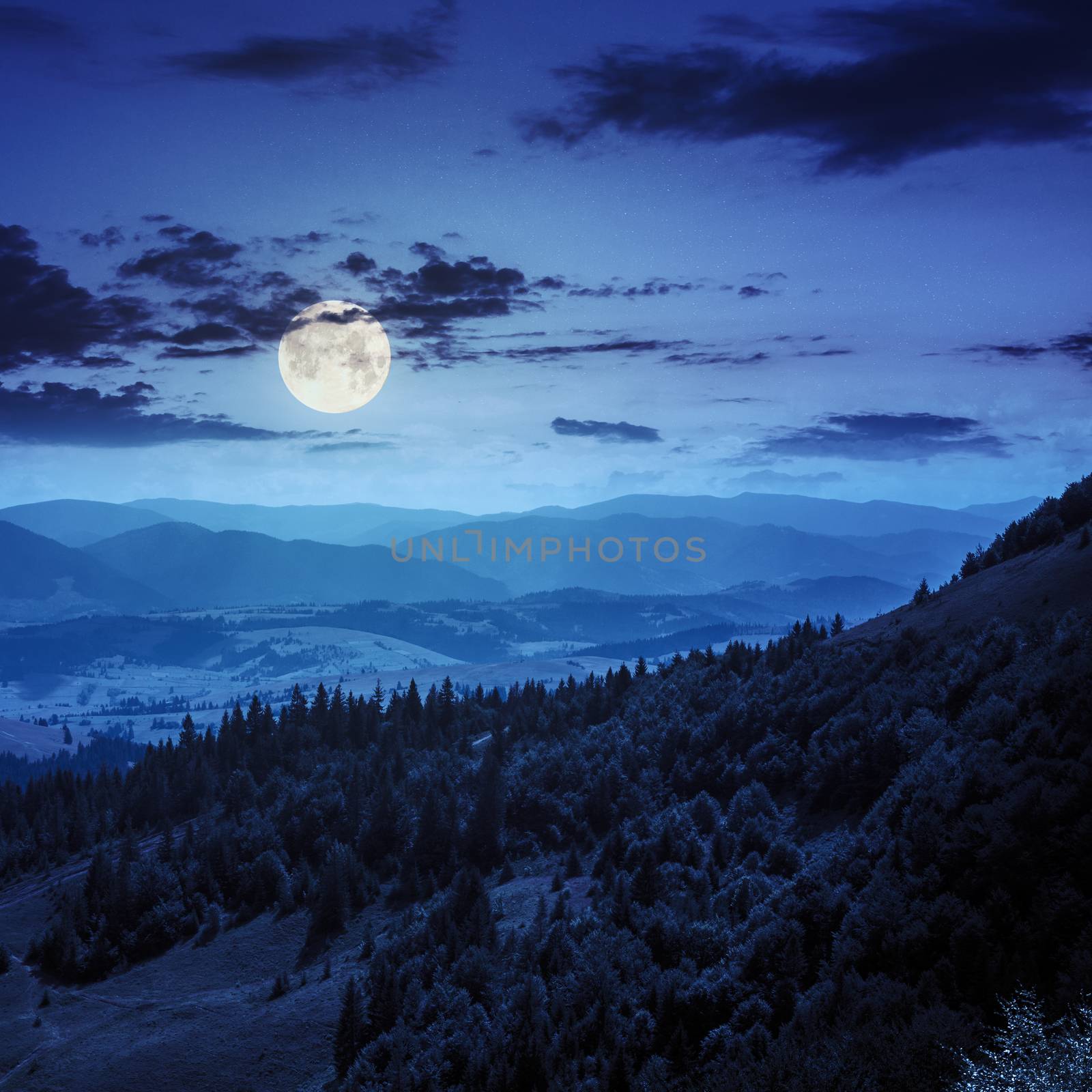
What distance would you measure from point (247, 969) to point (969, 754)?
227 feet

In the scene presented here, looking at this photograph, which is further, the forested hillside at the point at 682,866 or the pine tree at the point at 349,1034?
the pine tree at the point at 349,1034

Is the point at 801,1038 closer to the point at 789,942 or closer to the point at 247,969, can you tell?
the point at 789,942

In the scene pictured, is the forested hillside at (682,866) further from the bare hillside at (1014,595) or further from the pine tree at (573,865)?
the bare hillside at (1014,595)

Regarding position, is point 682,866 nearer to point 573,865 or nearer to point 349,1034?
point 573,865

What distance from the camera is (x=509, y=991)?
Answer: 60062mm

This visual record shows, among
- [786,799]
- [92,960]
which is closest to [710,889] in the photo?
[786,799]

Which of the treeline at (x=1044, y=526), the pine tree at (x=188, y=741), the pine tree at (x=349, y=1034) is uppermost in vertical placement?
the treeline at (x=1044, y=526)

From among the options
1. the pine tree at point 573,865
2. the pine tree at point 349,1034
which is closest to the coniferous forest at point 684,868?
the pine tree at point 349,1034

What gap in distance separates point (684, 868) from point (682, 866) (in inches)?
22.2

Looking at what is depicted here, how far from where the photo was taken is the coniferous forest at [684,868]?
129ft

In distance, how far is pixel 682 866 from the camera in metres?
71.9

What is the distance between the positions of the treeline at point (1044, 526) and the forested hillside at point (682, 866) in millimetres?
22260

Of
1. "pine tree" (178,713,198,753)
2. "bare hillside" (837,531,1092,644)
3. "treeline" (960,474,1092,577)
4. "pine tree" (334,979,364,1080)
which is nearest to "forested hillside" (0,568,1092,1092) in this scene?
"pine tree" (334,979,364,1080)

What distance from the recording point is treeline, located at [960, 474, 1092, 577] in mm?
95688
